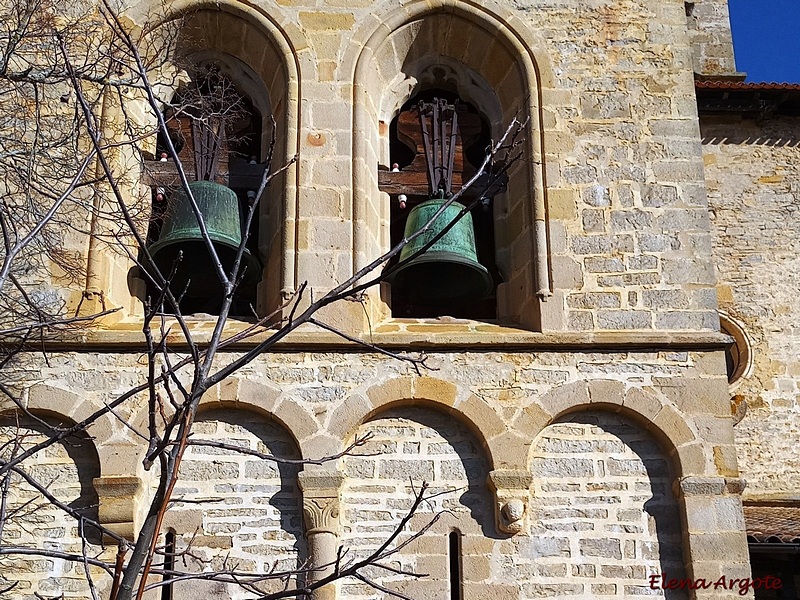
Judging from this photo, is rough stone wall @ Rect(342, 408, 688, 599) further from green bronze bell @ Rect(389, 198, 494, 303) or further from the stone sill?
green bronze bell @ Rect(389, 198, 494, 303)

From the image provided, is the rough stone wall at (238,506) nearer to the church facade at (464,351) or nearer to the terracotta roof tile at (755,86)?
the church facade at (464,351)

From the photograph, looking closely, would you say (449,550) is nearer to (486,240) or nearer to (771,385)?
(486,240)

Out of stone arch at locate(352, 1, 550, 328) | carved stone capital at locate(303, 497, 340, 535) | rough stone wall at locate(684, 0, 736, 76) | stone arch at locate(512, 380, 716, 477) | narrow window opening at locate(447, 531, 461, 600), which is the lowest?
narrow window opening at locate(447, 531, 461, 600)

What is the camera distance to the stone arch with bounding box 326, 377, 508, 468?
749cm

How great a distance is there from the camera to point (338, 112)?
8.58m

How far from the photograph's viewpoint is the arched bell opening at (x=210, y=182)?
8.09 meters

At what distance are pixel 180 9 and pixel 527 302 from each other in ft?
10.1

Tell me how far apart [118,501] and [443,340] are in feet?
6.75

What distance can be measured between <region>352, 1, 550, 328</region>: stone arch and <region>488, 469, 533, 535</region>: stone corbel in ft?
3.57

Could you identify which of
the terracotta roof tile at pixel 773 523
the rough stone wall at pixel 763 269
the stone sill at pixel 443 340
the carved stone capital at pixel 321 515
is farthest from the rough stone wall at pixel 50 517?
the rough stone wall at pixel 763 269

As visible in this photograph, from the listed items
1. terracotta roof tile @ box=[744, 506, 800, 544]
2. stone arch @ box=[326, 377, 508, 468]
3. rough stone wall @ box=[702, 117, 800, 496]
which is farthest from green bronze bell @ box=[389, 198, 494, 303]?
rough stone wall @ box=[702, 117, 800, 496]

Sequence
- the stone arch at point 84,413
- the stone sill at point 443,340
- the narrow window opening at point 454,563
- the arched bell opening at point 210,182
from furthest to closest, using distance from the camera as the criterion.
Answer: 1. the arched bell opening at point 210,182
2. the stone sill at point 443,340
3. the stone arch at point 84,413
4. the narrow window opening at point 454,563

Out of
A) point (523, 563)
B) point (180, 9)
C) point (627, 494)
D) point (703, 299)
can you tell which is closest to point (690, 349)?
point (703, 299)

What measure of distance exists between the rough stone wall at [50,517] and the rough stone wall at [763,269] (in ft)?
16.6
